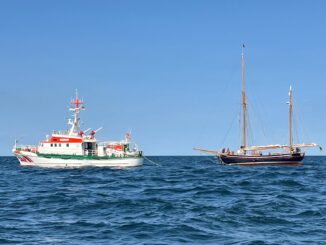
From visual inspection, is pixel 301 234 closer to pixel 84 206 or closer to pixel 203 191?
pixel 84 206

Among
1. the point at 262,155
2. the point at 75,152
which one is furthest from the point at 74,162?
the point at 262,155

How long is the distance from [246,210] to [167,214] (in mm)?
3762

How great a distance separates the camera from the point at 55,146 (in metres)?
73.4

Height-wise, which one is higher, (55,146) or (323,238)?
(55,146)

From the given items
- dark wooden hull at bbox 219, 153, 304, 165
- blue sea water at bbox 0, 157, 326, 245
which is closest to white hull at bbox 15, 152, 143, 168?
dark wooden hull at bbox 219, 153, 304, 165

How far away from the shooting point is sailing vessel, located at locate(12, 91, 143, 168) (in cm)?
7212

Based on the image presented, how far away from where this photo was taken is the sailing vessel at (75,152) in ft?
237

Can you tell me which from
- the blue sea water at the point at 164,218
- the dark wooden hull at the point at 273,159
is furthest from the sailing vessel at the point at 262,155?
the blue sea water at the point at 164,218

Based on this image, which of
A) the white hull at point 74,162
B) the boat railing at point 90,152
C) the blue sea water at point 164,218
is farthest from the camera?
the boat railing at point 90,152

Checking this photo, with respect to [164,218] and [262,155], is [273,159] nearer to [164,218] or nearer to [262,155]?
[262,155]

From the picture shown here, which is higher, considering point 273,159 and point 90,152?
point 90,152

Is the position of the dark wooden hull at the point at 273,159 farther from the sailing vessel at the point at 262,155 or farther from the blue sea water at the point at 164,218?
the blue sea water at the point at 164,218

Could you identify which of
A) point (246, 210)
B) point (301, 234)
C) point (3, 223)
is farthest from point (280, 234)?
point (3, 223)

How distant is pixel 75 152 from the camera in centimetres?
7312
